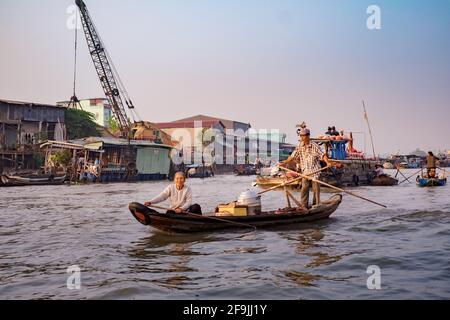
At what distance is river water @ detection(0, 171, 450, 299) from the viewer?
4.66m

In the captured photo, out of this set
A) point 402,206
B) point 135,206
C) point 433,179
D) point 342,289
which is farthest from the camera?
point 433,179

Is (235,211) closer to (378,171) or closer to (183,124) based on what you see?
(378,171)

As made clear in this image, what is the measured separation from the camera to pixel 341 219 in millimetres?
10023

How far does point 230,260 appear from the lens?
6.01 m

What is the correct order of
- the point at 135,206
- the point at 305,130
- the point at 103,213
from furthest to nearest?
the point at 103,213, the point at 305,130, the point at 135,206

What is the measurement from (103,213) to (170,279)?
6.98m

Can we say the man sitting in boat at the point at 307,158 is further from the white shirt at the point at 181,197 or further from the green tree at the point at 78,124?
the green tree at the point at 78,124

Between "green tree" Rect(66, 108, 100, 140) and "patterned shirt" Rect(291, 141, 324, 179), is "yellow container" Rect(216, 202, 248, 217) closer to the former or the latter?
"patterned shirt" Rect(291, 141, 324, 179)

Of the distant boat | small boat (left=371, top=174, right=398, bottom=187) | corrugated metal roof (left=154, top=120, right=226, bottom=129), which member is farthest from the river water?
the distant boat

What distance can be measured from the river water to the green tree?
26.1 metres

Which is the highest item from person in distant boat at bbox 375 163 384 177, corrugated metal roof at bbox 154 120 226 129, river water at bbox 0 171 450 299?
corrugated metal roof at bbox 154 120 226 129

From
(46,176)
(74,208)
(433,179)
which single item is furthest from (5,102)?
(433,179)

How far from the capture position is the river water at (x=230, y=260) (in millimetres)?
4656
